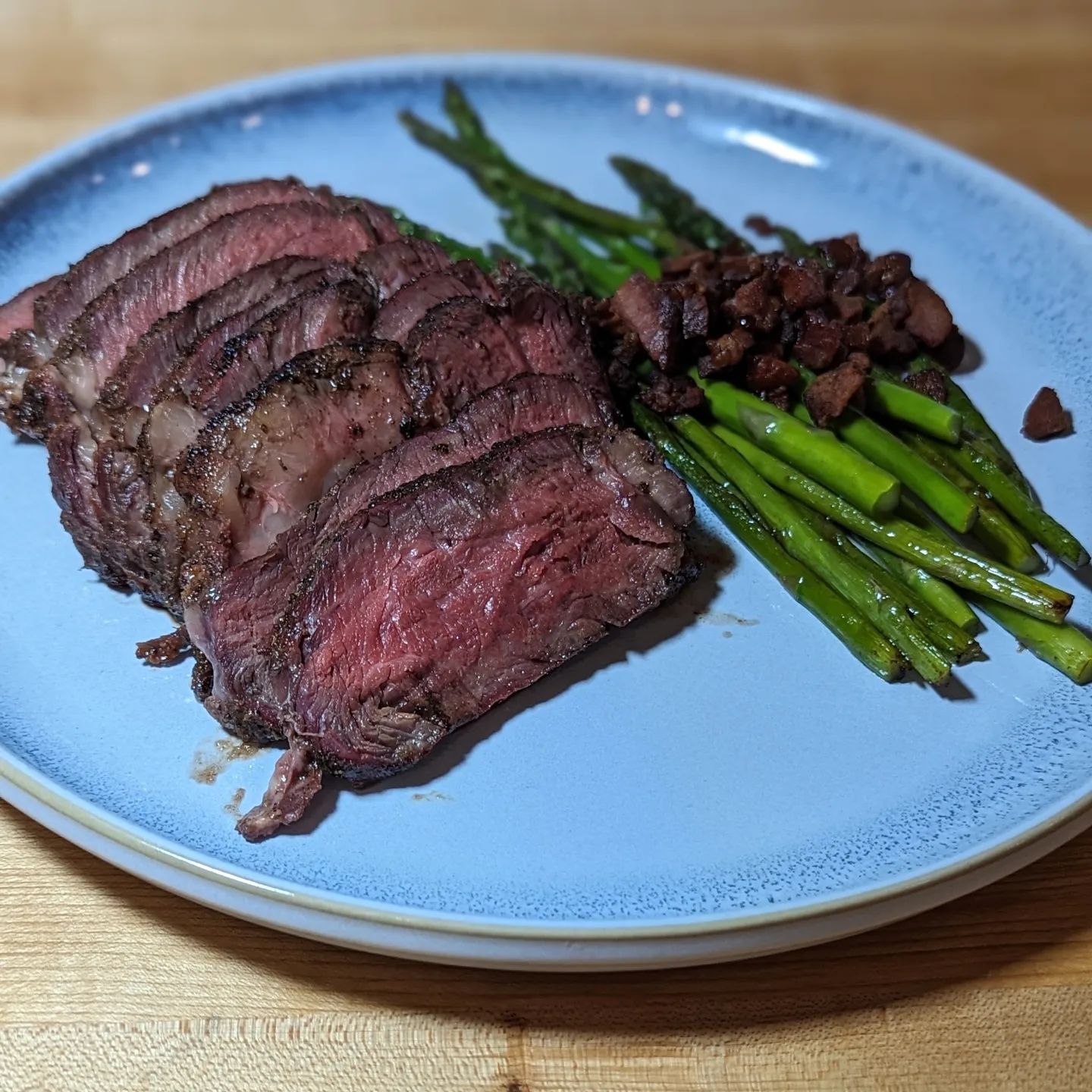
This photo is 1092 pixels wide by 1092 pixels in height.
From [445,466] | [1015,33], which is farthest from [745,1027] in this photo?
[1015,33]

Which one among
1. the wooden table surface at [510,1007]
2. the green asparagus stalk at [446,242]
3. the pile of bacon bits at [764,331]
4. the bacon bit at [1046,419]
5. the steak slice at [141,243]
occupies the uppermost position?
the steak slice at [141,243]

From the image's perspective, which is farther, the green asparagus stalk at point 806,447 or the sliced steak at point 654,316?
the sliced steak at point 654,316

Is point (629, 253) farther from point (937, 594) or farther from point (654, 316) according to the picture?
point (937, 594)

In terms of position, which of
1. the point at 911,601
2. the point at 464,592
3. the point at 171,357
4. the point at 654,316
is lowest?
the point at 911,601

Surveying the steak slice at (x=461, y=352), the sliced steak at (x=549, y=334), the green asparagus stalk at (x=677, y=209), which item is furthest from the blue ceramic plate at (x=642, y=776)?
the green asparagus stalk at (x=677, y=209)

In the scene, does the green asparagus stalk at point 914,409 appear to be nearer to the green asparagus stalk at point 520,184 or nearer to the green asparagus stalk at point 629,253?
the green asparagus stalk at point 629,253

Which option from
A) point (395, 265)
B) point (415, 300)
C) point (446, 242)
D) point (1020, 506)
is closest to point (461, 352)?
point (415, 300)

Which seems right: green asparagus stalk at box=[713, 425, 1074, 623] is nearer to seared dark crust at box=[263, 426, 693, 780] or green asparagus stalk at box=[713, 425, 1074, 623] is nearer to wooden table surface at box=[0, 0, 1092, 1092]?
seared dark crust at box=[263, 426, 693, 780]
